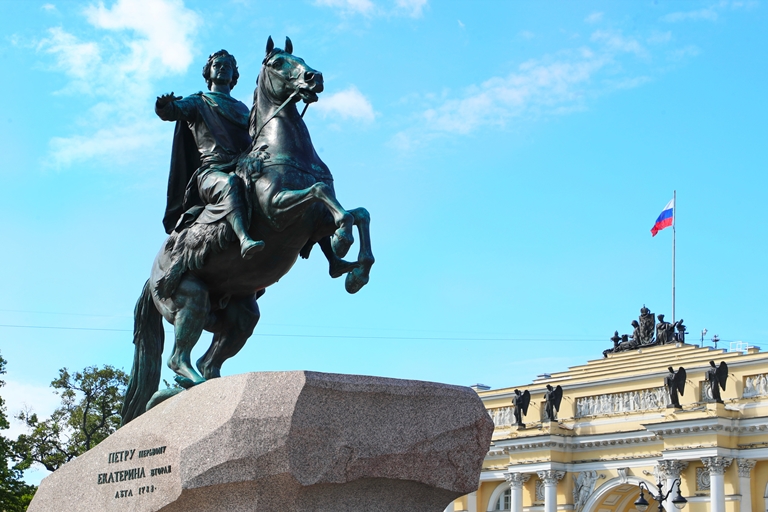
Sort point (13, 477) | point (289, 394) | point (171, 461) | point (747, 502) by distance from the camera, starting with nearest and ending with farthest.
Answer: point (289, 394) → point (171, 461) → point (13, 477) → point (747, 502)

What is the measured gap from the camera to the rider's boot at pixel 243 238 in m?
5.39

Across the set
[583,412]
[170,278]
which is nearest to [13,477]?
[583,412]

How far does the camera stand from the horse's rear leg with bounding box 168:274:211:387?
19.2 ft

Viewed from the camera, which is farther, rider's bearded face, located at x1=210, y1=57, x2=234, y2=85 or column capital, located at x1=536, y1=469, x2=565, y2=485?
column capital, located at x1=536, y1=469, x2=565, y2=485

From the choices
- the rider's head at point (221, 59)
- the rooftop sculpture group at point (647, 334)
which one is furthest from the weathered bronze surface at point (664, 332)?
the rider's head at point (221, 59)

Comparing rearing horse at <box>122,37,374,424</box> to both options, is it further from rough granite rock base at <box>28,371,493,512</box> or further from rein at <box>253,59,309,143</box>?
rough granite rock base at <box>28,371,493,512</box>

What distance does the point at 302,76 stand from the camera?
5.69 meters

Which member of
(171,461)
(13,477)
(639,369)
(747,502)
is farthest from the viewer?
(639,369)

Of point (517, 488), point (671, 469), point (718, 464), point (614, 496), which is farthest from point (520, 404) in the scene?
point (718, 464)

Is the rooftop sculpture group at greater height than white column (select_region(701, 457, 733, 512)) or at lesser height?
greater

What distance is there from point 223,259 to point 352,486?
164 cm

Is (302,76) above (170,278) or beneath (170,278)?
above

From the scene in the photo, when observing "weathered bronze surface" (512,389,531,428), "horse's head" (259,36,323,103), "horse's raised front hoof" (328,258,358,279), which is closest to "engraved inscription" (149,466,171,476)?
"horse's raised front hoof" (328,258,358,279)

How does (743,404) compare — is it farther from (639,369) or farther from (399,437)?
(399,437)
